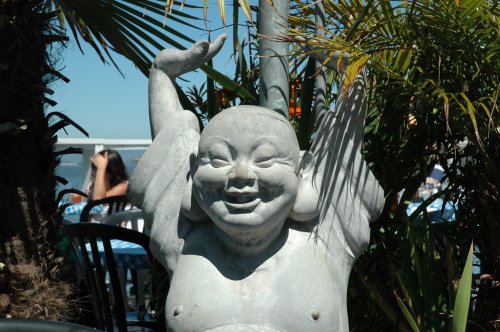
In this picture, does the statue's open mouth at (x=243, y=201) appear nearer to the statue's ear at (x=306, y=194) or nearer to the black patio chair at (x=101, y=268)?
the statue's ear at (x=306, y=194)

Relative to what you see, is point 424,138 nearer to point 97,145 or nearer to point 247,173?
point 247,173

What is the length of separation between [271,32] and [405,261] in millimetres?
808

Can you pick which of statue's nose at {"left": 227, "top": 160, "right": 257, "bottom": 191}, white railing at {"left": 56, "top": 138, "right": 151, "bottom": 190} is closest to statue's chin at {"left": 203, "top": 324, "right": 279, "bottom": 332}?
statue's nose at {"left": 227, "top": 160, "right": 257, "bottom": 191}

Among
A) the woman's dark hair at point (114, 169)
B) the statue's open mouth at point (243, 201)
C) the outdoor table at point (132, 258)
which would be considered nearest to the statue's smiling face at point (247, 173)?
the statue's open mouth at point (243, 201)

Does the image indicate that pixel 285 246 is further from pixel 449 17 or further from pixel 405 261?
pixel 449 17

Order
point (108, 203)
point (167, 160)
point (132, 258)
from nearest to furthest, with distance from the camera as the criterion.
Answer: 1. point (167, 160)
2. point (132, 258)
3. point (108, 203)

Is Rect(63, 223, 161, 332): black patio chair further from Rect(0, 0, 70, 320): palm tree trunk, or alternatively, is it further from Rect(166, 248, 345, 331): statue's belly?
Rect(166, 248, 345, 331): statue's belly

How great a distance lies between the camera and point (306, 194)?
77.0 inches

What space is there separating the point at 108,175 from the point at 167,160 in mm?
3120

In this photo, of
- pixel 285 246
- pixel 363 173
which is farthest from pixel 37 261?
pixel 363 173

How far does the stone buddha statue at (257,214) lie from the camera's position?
187 cm

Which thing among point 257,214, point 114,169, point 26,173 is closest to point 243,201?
point 257,214

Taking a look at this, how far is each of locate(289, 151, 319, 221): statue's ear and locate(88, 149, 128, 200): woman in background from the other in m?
3.23

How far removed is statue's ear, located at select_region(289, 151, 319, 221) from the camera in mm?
1948
